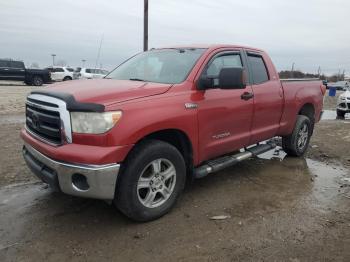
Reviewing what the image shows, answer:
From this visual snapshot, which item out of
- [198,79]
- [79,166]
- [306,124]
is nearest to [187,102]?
[198,79]

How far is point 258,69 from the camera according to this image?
564 cm

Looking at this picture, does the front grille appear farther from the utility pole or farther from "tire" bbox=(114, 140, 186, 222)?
the utility pole

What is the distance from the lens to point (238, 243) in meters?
3.50

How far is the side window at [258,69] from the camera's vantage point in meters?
5.48

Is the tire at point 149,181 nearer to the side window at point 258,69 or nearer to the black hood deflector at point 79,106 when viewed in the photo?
the black hood deflector at point 79,106

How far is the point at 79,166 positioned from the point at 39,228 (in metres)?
0.91

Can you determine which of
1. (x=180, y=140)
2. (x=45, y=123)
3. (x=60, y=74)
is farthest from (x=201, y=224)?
(x=60, y=74)

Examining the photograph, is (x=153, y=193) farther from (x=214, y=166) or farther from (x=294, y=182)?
(x=294, y=182)

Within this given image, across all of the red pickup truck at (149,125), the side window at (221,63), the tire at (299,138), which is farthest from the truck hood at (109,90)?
the tire at (299,138)

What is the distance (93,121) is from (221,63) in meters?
2.14

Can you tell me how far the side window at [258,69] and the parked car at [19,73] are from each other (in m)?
24.0

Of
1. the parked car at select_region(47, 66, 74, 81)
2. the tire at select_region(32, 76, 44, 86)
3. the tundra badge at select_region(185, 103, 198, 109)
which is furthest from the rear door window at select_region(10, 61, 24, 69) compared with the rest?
the tundra badge at select_region(185, 103, 198, 109)

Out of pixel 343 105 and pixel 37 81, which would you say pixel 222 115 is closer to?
pixel 343 105

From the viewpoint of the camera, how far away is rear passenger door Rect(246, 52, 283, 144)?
5301 mm
